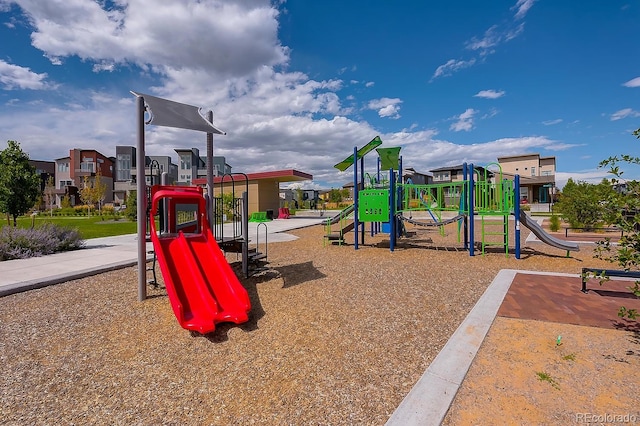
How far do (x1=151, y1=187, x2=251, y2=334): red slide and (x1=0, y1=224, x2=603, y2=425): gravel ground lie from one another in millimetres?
222

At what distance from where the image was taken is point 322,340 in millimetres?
4016

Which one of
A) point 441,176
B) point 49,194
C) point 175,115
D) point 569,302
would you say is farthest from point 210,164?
point 441,176

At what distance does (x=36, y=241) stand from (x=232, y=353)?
9.81m

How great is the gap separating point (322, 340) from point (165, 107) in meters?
5.00

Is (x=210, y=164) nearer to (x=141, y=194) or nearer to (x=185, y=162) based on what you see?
(x=141, y=194)

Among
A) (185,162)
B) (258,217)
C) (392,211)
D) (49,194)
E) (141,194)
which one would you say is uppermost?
(185,162)

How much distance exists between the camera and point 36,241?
32.1 ft

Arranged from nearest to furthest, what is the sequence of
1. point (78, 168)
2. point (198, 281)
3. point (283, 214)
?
point (198, 281) < point (283, 214) < point (78, 168)

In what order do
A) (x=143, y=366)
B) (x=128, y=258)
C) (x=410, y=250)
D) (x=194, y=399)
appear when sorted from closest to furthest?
(x=194, y=399) < (x=143, y=366) < (x=128, y=258) < (x=410, y=250)

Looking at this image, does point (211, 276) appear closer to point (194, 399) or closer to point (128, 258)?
point (194, 399)

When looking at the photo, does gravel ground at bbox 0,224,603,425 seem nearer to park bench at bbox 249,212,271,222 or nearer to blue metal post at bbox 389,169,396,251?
blue metal post at bbox 389,169,396,251

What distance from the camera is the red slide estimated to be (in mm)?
4359

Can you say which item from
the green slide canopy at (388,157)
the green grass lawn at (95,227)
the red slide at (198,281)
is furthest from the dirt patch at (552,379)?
the green grass lawn at (95,227)

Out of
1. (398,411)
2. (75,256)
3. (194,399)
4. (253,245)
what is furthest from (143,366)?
(253,245)
